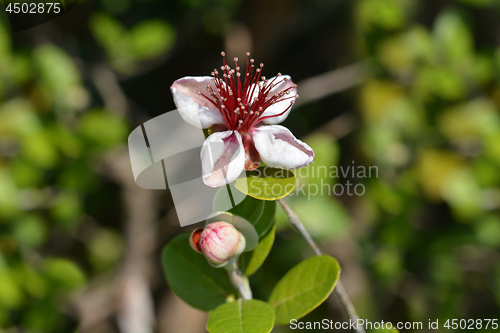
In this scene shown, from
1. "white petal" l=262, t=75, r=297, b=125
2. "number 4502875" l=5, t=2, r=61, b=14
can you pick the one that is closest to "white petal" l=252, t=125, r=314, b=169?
"white petal" l=262, t=75, r=297, b=125

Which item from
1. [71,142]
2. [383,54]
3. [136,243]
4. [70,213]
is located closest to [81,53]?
[71,142]

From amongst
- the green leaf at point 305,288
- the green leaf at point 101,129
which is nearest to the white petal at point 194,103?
the green leaf at point 305,288

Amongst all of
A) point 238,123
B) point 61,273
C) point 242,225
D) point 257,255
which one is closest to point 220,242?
Answer: point 242,225

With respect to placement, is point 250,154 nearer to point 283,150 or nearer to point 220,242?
point 283,150

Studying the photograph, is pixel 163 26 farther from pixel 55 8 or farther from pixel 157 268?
pixel 157 268

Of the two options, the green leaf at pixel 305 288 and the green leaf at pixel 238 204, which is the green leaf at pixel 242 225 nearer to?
the green leaf at pixel 238 204
